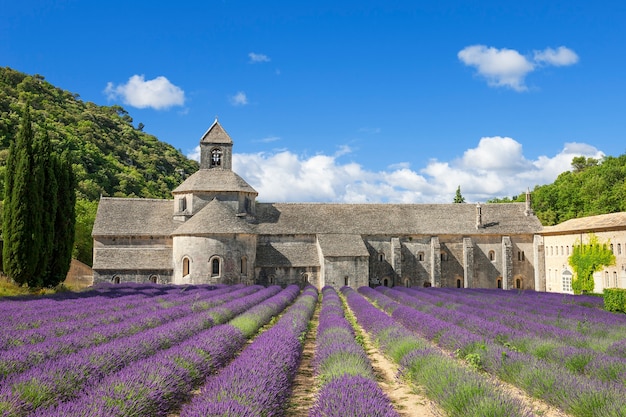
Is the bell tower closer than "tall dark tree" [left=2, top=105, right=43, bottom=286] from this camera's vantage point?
No

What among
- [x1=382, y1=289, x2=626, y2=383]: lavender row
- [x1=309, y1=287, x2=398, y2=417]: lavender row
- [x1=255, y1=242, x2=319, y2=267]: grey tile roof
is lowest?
[x1=382, y1=289, x2=626, y2=383]: lavender row

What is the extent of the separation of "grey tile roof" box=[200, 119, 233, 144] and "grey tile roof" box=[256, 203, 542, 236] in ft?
20.3

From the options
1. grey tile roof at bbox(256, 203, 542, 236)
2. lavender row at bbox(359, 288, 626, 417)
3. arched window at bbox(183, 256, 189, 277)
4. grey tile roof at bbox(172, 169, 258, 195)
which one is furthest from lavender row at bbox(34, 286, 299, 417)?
grey tile roof at bbox(256, 203, 542, 236)

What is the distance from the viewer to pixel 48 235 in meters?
26.5

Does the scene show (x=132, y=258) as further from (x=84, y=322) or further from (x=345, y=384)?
(x=345, y=384)

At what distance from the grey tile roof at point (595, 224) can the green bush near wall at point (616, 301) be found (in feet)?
51.0

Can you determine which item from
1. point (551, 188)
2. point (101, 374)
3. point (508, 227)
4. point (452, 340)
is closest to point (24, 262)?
point (101, 374)

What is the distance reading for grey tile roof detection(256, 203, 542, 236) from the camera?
42.4 m

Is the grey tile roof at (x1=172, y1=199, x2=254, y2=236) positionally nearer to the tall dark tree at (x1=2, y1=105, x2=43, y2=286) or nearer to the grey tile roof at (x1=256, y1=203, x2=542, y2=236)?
the grey tile roof at (x1=256, y1=203, x2=542, y2=236)

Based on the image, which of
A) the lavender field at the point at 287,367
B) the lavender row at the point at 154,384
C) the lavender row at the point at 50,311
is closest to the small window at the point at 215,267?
the lavender row at the point at 50,311

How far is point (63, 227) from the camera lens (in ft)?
94.8

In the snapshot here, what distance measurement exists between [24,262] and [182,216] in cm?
1640

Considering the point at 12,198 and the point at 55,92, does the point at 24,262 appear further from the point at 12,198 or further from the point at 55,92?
the point at 55,92

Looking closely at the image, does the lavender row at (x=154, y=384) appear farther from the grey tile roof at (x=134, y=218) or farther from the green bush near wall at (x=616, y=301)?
the grey tile roof at (x=134, y=218)
